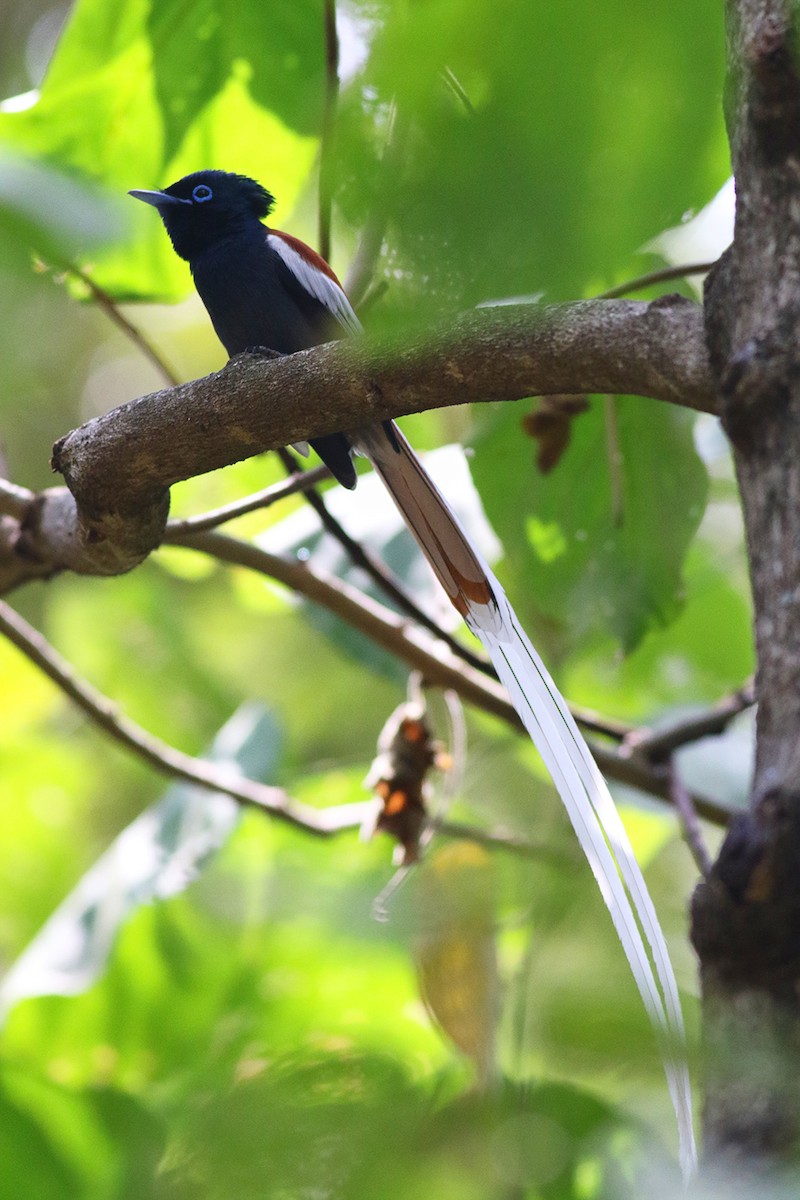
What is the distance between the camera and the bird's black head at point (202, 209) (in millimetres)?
2695

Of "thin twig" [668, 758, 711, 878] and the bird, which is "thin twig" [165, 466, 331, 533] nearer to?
the bird

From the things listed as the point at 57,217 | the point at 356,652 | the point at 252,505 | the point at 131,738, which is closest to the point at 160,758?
the point at 131,738

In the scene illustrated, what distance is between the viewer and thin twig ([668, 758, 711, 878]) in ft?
7.60

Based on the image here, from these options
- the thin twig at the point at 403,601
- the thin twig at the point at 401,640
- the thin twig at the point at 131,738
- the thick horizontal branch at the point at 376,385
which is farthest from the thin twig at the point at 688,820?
the thick horizontal branch at the point at 376,385

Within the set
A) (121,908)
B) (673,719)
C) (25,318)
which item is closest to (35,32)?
(121,908)

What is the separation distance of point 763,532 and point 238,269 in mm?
1878

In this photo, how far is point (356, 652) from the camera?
3137mm

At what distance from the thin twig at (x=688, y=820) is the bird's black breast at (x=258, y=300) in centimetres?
129

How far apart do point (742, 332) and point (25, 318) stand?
80 centimetres

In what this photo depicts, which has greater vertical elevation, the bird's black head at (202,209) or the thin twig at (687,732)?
the bird's black head at (202,209)

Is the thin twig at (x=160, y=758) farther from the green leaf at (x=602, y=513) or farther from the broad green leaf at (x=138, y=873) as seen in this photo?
→ the green leaf at (x=602, y=513)

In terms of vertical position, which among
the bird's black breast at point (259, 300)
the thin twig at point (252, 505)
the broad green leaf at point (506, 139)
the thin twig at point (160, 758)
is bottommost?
the thin twig at point (160, 758)

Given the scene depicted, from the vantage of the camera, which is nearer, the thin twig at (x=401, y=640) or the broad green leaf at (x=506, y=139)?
the broad green leaf at (x=506, y=139)

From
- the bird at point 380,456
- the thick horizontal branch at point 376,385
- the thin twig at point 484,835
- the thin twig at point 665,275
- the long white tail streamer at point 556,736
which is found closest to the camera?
the long white tail streamer at point 556,736
